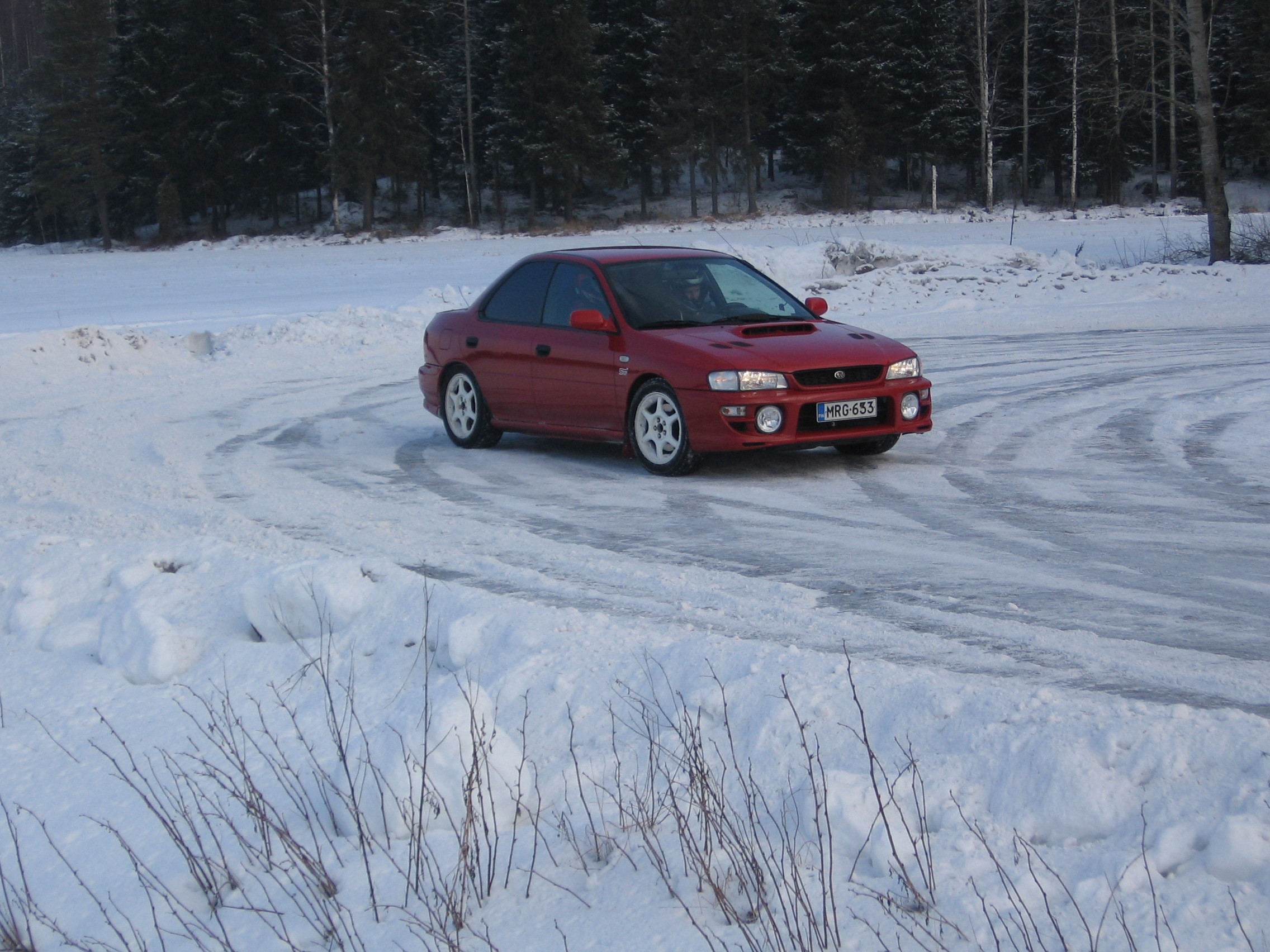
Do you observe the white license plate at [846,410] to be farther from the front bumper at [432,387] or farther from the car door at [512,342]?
the front bumper at [432,387]

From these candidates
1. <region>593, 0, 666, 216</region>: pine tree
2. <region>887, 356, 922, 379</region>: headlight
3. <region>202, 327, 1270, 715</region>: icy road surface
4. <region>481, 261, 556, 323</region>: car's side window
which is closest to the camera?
<region>202, 327, 1270, 715</region>: icy road surface

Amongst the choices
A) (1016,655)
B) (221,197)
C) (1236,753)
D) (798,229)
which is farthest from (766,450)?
(221,197)

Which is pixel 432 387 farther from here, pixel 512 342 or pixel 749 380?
pixel 749 380

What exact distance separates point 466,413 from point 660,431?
7.34 feet

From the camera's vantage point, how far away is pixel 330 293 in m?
28.0

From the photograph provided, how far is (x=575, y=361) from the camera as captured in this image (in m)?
9.24

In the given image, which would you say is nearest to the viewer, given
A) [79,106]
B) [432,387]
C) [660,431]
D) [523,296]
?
[660,431]

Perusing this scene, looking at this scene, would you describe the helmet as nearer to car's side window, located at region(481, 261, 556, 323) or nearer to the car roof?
the car roof

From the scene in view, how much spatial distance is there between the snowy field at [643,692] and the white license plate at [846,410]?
15.8 inches

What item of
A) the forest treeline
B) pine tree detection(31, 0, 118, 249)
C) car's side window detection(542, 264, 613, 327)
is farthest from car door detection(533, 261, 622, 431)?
pine tree detection(31, 0, 118, 249)

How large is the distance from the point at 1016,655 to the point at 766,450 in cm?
391

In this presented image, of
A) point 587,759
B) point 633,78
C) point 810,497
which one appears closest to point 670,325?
point 810,497

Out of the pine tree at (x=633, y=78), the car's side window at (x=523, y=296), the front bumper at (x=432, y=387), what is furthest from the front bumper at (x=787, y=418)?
the pine tree at (x=633, y=78)

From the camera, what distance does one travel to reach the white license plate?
8.34 m
